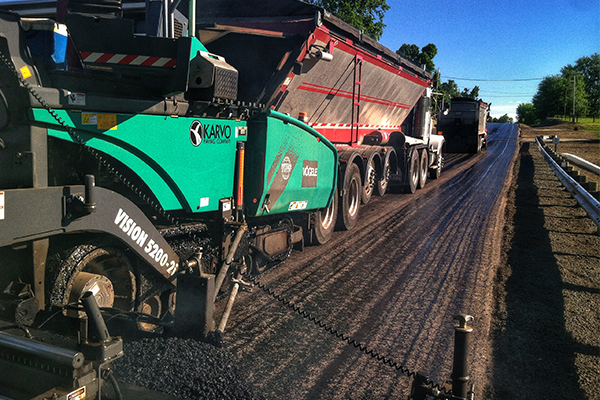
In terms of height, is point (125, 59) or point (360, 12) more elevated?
point (360, 12)

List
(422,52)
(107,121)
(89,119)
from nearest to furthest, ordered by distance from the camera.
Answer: (89,119), (107,121), (422,52)

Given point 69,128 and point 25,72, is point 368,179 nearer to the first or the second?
point 69,128

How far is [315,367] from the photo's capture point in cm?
367

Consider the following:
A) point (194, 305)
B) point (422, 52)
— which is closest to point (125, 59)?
point (194, 305)

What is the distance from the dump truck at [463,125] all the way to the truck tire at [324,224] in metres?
21.2

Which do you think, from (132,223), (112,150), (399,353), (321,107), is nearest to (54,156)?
(112,150)

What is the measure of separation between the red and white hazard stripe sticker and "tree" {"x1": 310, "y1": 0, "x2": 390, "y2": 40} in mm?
27595

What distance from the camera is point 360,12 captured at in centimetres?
3288

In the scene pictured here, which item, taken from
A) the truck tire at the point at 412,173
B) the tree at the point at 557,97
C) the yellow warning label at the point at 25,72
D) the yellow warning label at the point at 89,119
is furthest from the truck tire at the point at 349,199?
the tree at the point at 557,97

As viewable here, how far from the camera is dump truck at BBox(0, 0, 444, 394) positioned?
288 cm

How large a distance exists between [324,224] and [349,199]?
1161 mm

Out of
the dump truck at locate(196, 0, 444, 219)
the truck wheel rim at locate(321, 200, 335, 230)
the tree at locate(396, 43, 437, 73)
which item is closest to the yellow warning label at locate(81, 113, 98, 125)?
the dump truck at locate(196, 0, 444, 219)

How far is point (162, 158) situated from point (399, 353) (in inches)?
95.0

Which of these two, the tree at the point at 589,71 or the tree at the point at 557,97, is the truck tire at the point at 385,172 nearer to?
the tree at the point at 557,97
